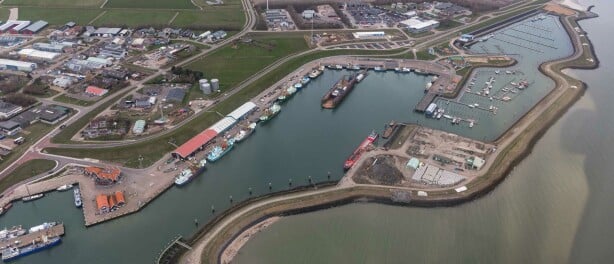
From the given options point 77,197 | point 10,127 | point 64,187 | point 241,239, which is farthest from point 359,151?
point 10,127

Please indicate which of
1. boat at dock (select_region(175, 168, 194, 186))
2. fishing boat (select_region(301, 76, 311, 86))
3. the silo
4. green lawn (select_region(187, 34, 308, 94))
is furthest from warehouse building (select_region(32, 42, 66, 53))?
boat at dock (select_region(175, 168, 194, 186))

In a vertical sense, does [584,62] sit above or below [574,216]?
above

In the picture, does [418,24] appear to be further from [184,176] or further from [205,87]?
[184,176]

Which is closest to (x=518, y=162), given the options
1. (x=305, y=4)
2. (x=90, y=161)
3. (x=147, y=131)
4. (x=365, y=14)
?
(x=147, y=131)

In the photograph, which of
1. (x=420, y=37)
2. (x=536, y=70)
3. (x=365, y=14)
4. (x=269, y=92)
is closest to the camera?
(x=269, y=92)

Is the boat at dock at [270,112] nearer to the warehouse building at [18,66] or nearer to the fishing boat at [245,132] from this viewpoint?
the fishing boat at [245,132]

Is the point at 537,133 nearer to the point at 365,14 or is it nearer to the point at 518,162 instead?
the point at 518,162

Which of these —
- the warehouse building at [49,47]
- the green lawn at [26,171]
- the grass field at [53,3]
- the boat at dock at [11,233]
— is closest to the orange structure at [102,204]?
the boat at dock at [11,233]

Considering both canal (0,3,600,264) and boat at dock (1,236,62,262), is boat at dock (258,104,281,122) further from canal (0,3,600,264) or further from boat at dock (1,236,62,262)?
boat at dock (1,236,62,262)

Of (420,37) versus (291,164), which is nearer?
(291,164)
